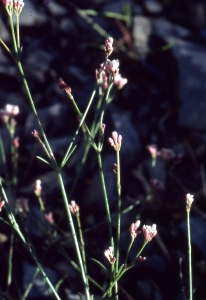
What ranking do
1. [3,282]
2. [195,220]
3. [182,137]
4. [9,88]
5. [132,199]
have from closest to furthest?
[3,282], [195,220], [132,199], [182,137], [9,88]

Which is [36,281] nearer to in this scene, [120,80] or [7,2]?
[120,80]

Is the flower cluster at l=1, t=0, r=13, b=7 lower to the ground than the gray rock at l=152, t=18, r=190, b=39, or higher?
higher

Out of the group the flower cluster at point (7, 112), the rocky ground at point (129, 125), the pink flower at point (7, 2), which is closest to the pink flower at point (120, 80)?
the rocky ground at point (129, 125)

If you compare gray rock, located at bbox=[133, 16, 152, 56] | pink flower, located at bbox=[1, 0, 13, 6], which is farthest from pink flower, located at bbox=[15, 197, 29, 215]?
gray rock, located at bbox=[133, 16, 152, 56]

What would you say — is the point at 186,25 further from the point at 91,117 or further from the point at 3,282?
the point at 3,282

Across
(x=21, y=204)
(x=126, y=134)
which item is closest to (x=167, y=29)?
(x=126, y=134)

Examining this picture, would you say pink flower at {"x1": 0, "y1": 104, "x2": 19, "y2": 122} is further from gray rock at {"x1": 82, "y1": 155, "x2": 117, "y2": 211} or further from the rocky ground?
gray rock at {"x1": 82, "y1": 155, "x2": 117, "y2": 211}

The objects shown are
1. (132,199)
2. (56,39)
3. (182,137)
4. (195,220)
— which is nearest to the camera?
(195,220)

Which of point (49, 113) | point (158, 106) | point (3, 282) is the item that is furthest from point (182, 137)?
point (3, 282)

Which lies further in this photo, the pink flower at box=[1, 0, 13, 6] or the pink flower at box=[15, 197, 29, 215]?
the pink flower at box=[15, 197, 29, 215]
